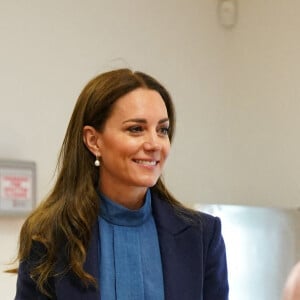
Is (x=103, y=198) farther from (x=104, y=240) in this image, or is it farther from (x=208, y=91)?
(x=208, y=91)

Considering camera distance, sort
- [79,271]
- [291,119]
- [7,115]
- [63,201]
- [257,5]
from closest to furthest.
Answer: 1. [79,271]
2. [63,201]
3. [7,115]
4. [291,119]
5. [257,5]

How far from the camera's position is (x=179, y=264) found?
1492 millimetres

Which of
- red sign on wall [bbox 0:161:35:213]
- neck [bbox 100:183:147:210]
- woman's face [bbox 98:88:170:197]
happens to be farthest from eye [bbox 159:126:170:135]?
red sign on wall [bbox 0:161:35:213]

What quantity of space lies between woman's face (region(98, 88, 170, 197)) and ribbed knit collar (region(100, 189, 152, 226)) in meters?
0.04

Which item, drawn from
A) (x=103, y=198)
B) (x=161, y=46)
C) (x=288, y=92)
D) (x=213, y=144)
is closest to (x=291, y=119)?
(x=288, y=92)

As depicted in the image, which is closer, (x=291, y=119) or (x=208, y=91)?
(x=291, y=119)

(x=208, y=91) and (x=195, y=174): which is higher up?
(x=208, y=91)

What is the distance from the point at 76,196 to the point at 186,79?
1.73m

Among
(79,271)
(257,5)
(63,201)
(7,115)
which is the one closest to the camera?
(79,271)

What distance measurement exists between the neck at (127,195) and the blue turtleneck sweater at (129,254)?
0.01 meters

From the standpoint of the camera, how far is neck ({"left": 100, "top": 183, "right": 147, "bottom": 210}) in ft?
4.91

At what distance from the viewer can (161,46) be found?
3092 mm

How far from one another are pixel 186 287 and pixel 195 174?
1.72m

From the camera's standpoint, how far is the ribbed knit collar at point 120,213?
151 cm
